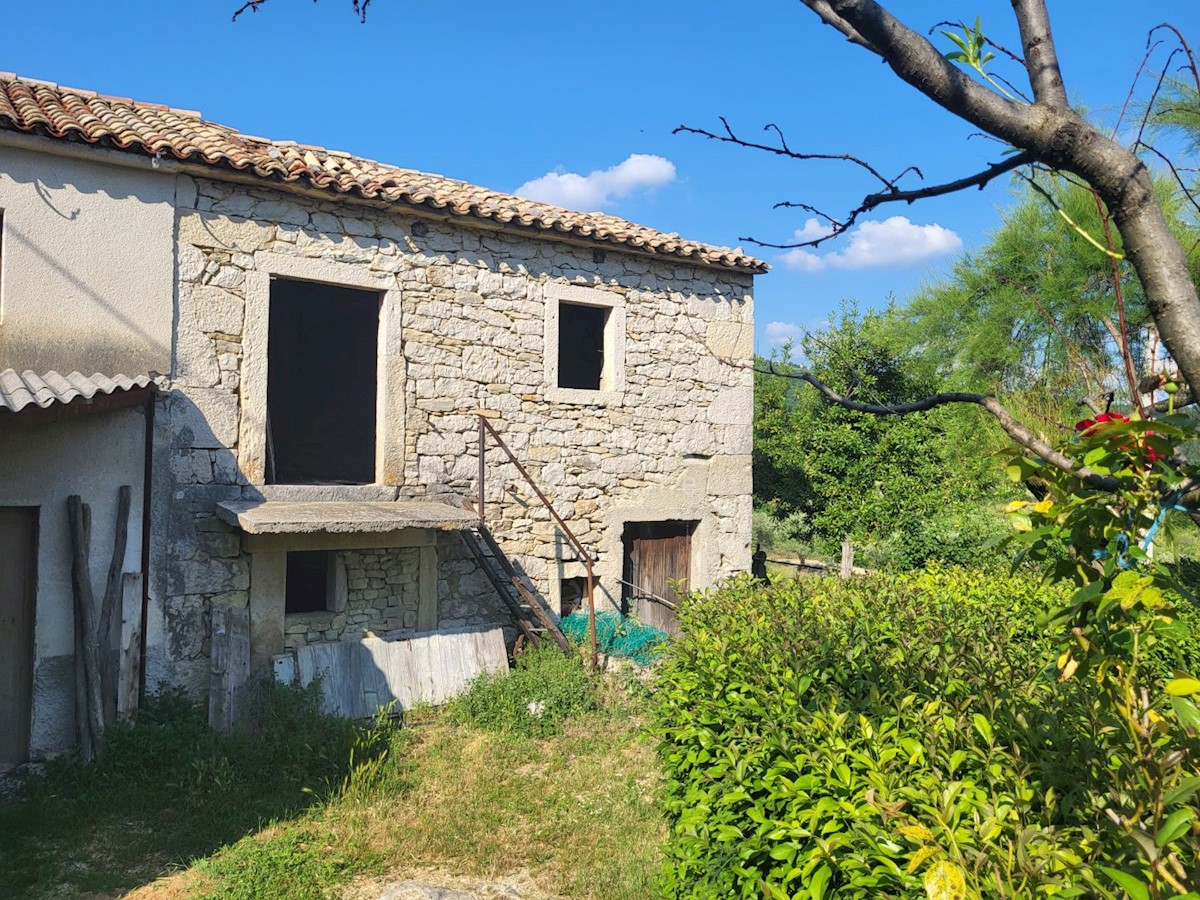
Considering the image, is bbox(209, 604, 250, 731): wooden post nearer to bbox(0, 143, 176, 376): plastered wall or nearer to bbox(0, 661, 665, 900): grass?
bbox(0, 661, 665, 900): grass

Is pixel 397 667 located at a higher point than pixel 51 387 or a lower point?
lower

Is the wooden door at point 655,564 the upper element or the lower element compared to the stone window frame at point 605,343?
lower

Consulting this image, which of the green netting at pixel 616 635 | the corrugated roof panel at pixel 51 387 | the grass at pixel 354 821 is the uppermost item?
the corrugated roof panel at pixel 51 387

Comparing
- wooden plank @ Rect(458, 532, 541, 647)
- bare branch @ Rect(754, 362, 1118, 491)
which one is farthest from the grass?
bare branch @ Rect(754, 362, 1118, 491)

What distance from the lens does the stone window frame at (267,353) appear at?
25.5 feet

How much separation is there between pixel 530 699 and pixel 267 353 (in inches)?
157

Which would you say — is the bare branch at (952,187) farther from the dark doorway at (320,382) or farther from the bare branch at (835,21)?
the dark doorway at (320,382)

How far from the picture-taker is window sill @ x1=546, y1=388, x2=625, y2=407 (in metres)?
9.55

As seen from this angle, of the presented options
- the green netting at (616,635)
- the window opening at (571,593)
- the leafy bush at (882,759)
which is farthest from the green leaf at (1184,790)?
the window opening at (571,593)

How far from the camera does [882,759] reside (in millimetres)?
2492

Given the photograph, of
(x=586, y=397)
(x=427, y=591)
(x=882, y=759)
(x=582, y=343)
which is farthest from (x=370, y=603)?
(x=882, y=759)

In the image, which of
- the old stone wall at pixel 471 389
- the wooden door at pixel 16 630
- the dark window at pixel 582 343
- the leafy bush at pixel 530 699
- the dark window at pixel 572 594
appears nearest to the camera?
the wooden door at pixel 16 630

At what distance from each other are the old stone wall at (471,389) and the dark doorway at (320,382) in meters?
3.56

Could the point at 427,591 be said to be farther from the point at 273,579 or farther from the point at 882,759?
the point at 882,759
